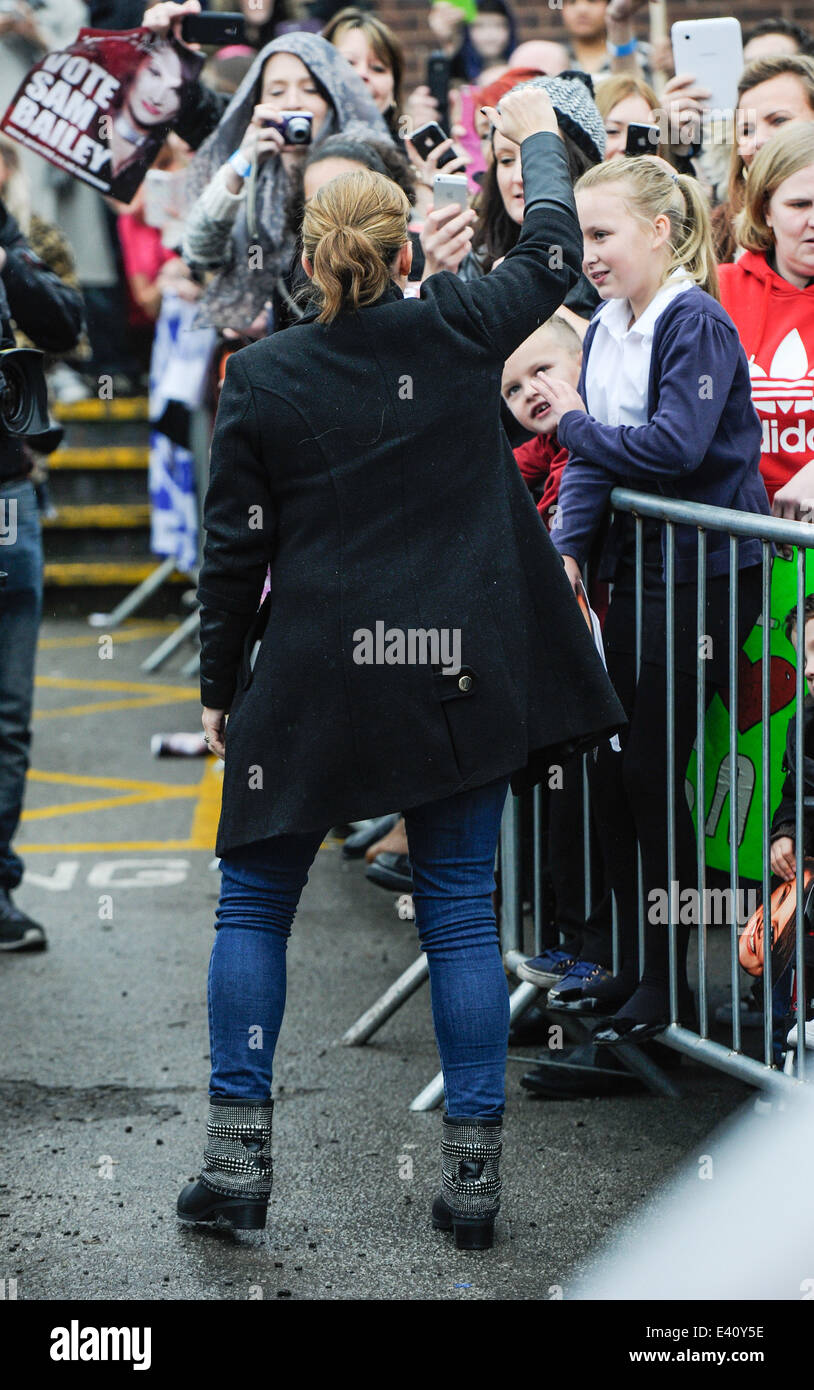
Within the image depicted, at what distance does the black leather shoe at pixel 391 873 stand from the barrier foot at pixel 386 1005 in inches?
12.6

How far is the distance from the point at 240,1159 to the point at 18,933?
2.10 meters

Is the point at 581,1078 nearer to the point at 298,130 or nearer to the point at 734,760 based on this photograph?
the point at 734,760

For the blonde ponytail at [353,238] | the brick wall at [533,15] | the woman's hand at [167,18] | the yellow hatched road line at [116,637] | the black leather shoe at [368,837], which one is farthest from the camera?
the brick wall at [533,15]

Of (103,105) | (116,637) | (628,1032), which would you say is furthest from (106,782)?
(628,1032)

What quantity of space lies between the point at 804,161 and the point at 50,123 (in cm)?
252

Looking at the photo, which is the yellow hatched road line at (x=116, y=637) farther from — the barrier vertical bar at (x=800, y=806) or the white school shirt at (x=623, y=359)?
the barrier vertical bar at (x=800, y=806)

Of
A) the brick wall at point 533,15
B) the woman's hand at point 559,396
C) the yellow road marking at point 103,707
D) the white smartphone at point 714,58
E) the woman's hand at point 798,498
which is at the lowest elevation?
the yellow road marking at point 103,707

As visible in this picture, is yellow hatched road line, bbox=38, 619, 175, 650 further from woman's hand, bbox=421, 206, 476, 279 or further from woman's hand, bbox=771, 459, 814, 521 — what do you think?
woman's hand, bbox=771, 459, 814, 521

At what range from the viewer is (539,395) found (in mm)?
4238

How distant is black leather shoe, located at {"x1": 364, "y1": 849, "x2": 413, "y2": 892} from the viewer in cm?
486

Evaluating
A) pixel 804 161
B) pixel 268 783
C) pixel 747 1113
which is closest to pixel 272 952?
pixel 268 783

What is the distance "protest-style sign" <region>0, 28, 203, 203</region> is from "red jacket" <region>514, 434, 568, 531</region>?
204 centimetres

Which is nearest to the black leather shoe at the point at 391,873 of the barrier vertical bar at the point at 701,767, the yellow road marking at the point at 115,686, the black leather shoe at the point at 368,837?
the black leather shoe at the point at 368,837

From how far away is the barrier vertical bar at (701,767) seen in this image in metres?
3.70
